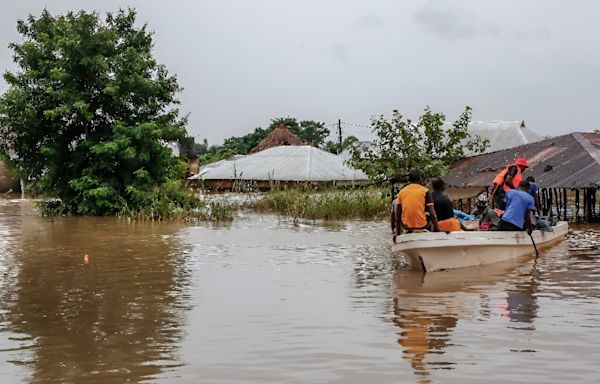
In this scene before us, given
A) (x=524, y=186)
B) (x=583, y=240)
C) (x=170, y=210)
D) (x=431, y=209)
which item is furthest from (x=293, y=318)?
(x=170, y=210)

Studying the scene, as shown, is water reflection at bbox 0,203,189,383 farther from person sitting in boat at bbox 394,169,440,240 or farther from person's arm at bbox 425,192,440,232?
person's arm at bbox 425,192,440,232

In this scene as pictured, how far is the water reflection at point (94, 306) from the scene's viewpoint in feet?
20.1

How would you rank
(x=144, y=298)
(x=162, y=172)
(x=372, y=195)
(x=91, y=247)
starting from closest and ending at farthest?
1. (x=144, y=298)
2. (x=91, y=247)
3. (x=372, y=195)
4. (x=162, y=172)

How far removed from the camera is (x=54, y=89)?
86.2 feet

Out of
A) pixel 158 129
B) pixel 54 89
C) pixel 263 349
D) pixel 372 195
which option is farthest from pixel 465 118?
pixel 263 349

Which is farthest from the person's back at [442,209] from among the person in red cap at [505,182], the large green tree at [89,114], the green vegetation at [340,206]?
the large green tree at [89,114]

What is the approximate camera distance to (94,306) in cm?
869

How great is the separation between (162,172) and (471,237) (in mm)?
18448

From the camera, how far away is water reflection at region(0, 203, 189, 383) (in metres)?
6.13

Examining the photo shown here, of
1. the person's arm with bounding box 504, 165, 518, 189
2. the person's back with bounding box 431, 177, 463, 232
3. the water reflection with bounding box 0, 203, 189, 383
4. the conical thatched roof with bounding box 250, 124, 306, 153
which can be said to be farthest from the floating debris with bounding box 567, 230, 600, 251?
the conical thatched roof with bounding box 250, 124, 306, 153

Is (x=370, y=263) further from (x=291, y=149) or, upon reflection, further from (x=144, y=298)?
(x=291, y=149)

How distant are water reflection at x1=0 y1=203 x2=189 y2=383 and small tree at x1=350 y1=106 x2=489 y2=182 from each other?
24.4 ft

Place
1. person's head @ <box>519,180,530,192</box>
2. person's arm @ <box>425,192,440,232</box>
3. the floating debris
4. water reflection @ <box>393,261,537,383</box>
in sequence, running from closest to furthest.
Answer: water reflection @ <box>393,261,537,383</box> → person's arm @ <box>425,192,440,232</box> → person's head @ <box>519,180,530,192</box> → the floating debris

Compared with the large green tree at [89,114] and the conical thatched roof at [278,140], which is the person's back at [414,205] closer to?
the large green tree at [89,114]
